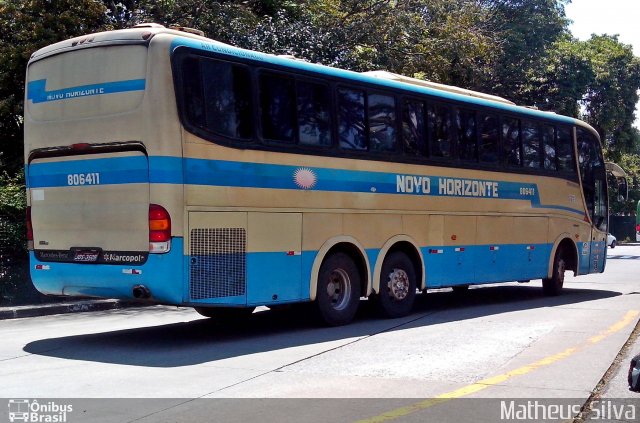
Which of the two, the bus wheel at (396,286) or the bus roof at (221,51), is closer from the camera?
the bus roof at (221,51)

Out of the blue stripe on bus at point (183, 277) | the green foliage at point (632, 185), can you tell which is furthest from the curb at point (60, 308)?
the green foliage at point (632, 185)

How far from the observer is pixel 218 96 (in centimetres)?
974

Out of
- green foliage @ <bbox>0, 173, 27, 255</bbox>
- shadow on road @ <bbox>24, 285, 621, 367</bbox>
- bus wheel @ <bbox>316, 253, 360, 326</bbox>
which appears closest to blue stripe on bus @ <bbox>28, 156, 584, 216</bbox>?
bus wheel @ <bbox>316, 253, 360, 326</bbox>

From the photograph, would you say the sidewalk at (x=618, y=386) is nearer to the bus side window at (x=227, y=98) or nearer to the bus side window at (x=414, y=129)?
the bus side window at (x=414, y=129)

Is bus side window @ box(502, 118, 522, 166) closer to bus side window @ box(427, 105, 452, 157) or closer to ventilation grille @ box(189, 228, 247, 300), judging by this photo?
bus side window @ box(427, 105, 452, 157)

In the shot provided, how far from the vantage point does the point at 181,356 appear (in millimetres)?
9156

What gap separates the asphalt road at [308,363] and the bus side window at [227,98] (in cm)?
274

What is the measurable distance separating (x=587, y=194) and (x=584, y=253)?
4.39 ft

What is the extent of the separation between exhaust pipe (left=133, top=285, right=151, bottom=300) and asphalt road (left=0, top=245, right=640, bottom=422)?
0.68 meters

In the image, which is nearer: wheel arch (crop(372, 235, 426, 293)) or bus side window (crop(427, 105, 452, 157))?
wheel arch (crop(372, 235, 426, 293))

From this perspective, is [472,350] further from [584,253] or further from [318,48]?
[318,48]

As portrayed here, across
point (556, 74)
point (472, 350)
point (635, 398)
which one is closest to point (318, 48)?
point (472, 350)

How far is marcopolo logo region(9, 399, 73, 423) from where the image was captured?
637cm

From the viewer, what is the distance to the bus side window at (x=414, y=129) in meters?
12.8
